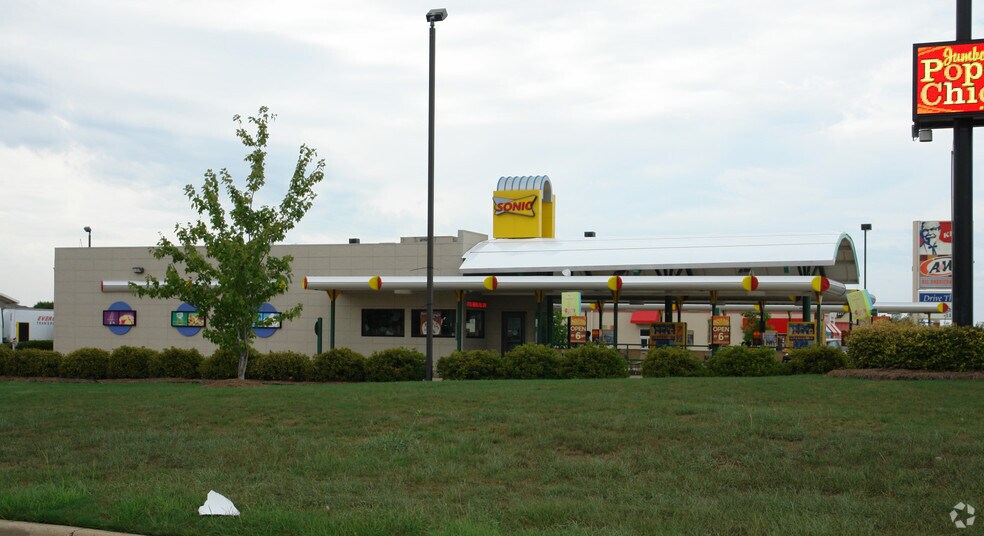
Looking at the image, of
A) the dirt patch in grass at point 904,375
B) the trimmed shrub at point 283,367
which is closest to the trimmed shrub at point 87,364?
the trimmed shrub at point 283,367

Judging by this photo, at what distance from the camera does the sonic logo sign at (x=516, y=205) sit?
3694cm

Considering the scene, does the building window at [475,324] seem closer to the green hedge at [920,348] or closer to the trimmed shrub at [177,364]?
the trimmed shrub at [177,364]

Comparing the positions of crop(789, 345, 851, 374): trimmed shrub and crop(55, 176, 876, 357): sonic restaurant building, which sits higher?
crop(55, 176, 876, 357): sonic restaurant building

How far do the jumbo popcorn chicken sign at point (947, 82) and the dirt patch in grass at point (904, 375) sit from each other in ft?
20.9

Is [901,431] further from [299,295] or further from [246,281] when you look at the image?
[299,295]

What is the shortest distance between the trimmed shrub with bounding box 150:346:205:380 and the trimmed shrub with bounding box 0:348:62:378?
11.6 ft

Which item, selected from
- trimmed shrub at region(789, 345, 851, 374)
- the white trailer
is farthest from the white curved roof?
the white trailer

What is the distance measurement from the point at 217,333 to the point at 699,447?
16.3 meters

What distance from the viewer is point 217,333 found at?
947 inches

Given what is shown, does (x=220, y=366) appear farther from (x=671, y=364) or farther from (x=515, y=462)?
(x=515, y=462)

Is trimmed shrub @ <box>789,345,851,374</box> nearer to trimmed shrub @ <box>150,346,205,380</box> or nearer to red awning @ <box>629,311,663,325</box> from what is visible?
trimmed shrub @ <box>150,346,205,380</box>

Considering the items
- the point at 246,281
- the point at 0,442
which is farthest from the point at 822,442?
the point at 246,281

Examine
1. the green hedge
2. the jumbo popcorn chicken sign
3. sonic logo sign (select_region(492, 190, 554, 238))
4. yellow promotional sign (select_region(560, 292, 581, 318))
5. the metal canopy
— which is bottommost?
the green hedge

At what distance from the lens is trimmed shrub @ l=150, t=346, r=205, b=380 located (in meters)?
26.6
